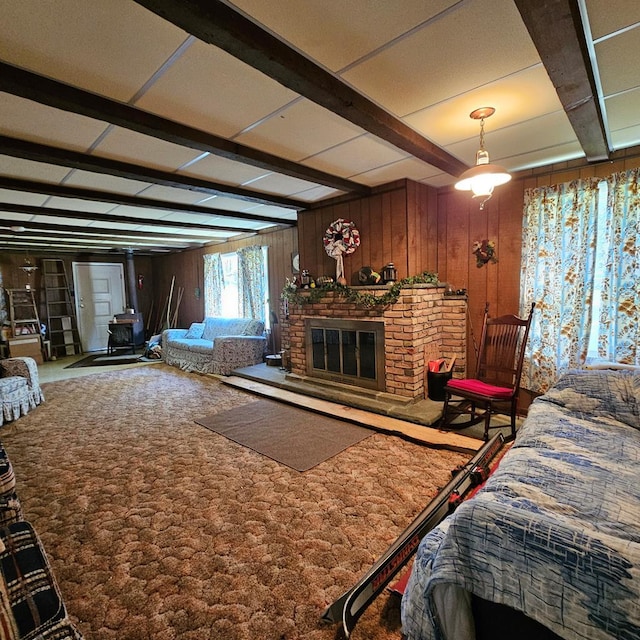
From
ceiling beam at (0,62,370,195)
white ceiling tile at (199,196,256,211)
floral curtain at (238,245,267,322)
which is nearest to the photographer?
ceiling beam at (0,62,370,195)

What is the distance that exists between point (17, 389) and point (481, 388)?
4.94 m

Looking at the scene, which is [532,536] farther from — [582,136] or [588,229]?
[588,229]

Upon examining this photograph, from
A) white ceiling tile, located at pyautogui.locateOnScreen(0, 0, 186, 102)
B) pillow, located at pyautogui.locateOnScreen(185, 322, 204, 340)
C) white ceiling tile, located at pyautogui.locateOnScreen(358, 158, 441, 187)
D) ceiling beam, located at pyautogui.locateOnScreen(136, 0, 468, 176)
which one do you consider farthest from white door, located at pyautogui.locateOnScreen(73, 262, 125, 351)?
ceiling beam, located at pyautogui.locateOnScreen(136, 0, 468, 176)

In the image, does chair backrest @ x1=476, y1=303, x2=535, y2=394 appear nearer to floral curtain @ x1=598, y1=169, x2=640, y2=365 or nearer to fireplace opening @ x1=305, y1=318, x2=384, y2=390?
floral curtain @ x1=598, y1=169, x2=640, y2=365

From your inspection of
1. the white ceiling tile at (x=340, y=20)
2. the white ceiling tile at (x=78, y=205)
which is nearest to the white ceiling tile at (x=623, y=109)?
the white ceiling tile at (x=340, y=20)

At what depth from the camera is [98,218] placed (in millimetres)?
4637

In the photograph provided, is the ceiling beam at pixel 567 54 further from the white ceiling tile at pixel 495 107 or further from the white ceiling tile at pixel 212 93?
the white ceiling tile at pixel 212 93

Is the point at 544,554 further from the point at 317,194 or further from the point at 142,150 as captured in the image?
the point at 317,194

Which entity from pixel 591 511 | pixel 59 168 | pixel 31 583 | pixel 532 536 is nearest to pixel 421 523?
pixel 591 511

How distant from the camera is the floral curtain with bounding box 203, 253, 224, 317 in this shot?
715 cm

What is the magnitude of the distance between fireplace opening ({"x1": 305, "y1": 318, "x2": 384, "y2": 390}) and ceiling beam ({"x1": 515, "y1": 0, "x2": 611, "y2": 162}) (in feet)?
7.62

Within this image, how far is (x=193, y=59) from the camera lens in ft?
5.35

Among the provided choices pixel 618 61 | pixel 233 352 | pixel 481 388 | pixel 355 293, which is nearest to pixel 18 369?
pixel 233 352

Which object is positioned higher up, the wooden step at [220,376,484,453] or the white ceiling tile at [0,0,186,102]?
the white ceiling tile at [0,0,186,102]
